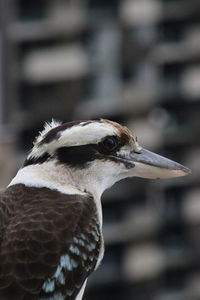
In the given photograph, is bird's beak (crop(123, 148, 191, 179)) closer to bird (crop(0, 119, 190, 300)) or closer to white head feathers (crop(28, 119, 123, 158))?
bird (crop(0, 119, 190, 300))

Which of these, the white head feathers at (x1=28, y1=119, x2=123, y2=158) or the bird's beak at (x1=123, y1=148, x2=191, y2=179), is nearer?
the white head feathers at (x1=28, y1=119, x2=123, y2=158)

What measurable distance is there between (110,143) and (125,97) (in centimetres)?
1047

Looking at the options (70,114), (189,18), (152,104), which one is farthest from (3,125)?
(189,18)

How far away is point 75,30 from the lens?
1256 centimetres

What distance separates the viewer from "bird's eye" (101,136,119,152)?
2338 millimetres

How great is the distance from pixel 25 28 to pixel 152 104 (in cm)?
216

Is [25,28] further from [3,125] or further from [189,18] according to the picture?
[189,18]

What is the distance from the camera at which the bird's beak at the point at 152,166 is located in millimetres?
2404

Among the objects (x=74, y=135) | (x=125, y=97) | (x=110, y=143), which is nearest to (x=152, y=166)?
(x=110, y=143)

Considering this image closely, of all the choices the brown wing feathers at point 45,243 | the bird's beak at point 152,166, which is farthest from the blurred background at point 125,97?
the brown wing feathers at point 45,243

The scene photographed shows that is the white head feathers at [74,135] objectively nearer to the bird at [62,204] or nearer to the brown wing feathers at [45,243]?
the bird at [62,204]

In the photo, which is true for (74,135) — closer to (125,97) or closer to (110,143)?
(110,143)

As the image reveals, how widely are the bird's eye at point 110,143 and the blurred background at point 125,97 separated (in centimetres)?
953

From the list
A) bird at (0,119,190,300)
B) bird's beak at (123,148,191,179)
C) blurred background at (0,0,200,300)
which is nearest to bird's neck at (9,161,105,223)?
bird at (0,119,190,300)
